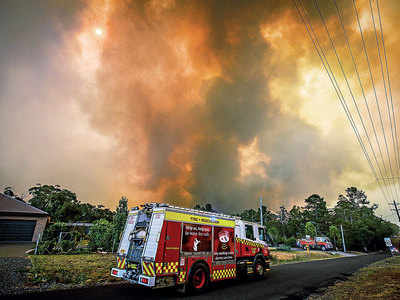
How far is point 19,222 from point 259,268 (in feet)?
98.6

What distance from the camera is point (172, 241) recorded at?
745 centimetres

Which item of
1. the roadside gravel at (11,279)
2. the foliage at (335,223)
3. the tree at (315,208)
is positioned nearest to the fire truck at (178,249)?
the roadside gravel at (11,279)

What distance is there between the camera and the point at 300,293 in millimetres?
8352

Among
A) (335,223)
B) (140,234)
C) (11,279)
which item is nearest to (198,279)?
(140,234)

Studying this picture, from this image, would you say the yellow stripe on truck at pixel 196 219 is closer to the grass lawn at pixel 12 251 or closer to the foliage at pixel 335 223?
the grass lawn at pixel 12 251

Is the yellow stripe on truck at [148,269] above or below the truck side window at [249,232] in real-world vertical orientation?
below

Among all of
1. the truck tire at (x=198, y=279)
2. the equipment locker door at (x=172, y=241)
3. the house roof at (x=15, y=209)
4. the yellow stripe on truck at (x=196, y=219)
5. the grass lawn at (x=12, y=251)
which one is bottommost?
the grass lawn at (x=12, y=251)

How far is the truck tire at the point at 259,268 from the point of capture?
35.1ft

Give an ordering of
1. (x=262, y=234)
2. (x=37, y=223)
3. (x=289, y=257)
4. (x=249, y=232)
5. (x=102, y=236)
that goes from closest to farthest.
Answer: (x=249, y=232), (x=262, y=234), (x=102, y=236), (x=289, y=257), (x=37, y=223)

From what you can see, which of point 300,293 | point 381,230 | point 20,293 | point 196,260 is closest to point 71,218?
point 20,293

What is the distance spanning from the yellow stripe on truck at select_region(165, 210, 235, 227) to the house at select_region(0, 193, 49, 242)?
87.4ft

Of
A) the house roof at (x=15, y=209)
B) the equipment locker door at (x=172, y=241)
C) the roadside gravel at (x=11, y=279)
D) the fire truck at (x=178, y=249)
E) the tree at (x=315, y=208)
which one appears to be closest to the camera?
the roadside gravel at (x=11, y=279)

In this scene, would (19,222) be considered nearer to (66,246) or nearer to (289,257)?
(66,246)

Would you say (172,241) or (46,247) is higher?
(172,241)
